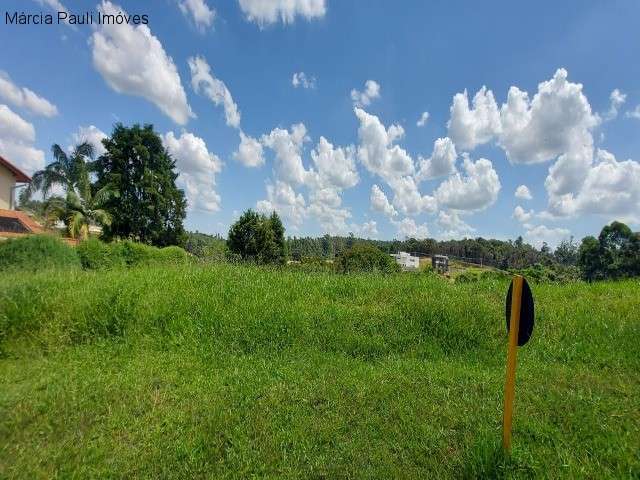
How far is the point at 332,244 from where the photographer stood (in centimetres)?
12581

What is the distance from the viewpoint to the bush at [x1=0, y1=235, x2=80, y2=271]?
9102 mm

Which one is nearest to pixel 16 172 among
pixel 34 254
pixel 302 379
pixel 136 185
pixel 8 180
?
pixel 8 180

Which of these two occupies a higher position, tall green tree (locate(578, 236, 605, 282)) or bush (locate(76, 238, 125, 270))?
tall green tree (locate(578, 236, 605, 282))

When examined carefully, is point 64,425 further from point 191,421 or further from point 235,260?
point 235,260

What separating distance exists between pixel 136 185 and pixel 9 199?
404 inches

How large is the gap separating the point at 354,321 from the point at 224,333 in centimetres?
224

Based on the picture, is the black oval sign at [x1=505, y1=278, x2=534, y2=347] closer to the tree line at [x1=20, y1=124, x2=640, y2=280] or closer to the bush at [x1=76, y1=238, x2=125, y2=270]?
the bush at [x1=76, y1=238, x2=125, y2=270]

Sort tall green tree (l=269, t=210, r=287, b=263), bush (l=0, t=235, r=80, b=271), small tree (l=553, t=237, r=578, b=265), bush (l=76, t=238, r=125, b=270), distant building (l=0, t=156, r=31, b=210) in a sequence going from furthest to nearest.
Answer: small tree (l=553, t=237, r=578, b=265) → tall green tree (l=269, t=210, r=287, b=263) → distant building (l=0, t=156, r=31, b=210) → bush (l=76, t=238, r=125, b=270) → bush (l=0, t=235, r=80, b=271)

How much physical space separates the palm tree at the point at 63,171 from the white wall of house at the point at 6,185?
6.20m

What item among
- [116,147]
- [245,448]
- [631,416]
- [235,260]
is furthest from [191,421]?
[116,147]

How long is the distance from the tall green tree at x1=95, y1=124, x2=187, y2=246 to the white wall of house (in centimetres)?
763

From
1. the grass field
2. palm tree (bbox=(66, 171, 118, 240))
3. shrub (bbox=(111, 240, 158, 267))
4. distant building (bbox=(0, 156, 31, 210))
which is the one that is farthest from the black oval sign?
palm tree (bbox=(66, 171, 118, 240))

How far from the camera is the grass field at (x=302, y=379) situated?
9.10ft

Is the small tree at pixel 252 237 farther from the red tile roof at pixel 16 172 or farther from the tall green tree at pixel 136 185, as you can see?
the red tile roof at pixel 16 172
